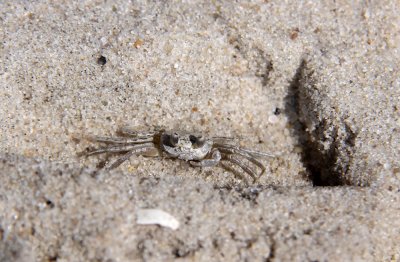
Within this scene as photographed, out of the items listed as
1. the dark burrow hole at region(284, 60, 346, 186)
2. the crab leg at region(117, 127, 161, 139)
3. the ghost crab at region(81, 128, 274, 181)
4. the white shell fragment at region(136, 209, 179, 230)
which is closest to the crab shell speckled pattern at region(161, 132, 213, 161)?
the ghost crab at region(81, 128, 274, 181)

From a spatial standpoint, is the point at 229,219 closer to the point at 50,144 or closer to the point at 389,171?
the point at 389,171

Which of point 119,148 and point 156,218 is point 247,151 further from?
point 156,218

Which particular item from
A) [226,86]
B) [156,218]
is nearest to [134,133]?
[226,86]

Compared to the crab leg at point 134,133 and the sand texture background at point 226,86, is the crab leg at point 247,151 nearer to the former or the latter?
the sand texture background at point 226,86

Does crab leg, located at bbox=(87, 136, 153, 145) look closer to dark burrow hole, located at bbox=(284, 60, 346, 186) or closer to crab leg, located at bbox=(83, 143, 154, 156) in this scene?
crab leg, located at bbox=(83, 143, 154, 156)

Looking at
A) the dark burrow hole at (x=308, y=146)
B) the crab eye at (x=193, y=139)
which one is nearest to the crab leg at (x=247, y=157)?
the crab eye at (x=193, y=139)

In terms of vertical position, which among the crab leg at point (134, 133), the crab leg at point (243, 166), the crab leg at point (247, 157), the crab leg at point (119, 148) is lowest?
the crab leg at point (119, 148)
